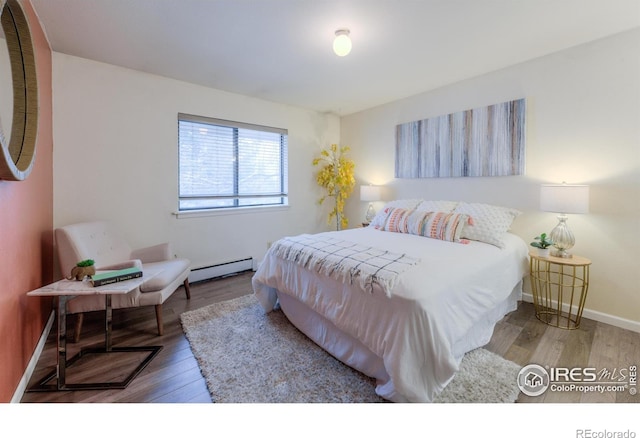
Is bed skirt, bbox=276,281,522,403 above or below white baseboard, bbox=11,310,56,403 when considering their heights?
above

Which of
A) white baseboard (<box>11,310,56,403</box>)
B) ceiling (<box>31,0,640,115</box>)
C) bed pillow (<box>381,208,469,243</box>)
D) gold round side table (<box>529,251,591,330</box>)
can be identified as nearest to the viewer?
white baseboard (<box>11,310,56,403</box>)

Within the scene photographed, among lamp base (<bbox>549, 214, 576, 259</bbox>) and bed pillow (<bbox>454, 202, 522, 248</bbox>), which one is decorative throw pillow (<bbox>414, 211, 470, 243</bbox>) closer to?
bed pillow (<bbox>454, 202, 522, 248</bbox>)

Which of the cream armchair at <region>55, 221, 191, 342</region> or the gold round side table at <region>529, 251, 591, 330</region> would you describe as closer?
the cream armchair at <region>55, 221, 191, 342</region>

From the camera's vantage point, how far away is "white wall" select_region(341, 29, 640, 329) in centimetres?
215

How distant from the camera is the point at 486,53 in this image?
2461 mm

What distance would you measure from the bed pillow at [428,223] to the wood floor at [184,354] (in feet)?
2.84

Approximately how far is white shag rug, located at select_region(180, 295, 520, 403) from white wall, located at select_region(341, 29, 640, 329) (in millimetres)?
1452

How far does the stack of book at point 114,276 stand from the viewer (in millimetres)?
1569

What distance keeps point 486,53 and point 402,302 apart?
2509 mm

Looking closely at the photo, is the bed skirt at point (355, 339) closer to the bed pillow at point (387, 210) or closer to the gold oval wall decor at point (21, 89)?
the bed pillow at point (387, 210)

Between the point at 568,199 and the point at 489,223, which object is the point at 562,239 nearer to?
the point at 568,199

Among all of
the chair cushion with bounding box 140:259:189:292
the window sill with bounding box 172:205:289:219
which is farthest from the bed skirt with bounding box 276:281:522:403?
the window sill with bounding box 172:205:289:219

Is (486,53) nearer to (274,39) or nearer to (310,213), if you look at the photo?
(274,39)
